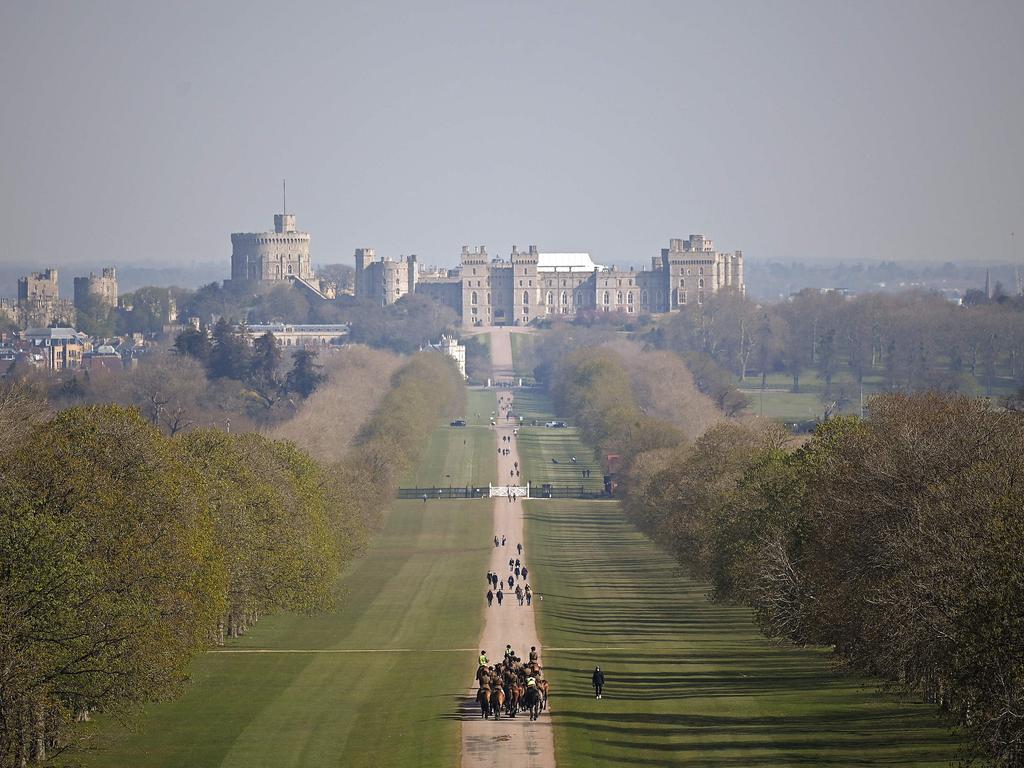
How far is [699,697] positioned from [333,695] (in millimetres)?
7615

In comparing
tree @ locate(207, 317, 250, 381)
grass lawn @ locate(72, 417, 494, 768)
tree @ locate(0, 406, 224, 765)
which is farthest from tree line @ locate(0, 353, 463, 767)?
tree @ locate(207, 317, 250, 381)

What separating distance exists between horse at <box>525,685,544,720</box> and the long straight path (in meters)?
0.15

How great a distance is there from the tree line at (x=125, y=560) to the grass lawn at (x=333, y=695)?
79cm

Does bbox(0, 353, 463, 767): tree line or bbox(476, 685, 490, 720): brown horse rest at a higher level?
bbox(0, 353, 463, 767): tree line

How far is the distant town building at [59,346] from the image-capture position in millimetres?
176625

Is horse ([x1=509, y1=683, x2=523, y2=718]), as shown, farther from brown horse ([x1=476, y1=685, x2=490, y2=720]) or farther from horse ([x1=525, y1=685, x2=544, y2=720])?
brown horse ([x1=476, y1=685, x2=490, y2=720])

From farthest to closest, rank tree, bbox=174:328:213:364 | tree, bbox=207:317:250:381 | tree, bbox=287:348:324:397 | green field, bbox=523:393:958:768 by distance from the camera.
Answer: tree, bbox=174:328:213:364 → tree, bbox=287:348:324:397 → tree, bbox=207:317:250:381 → green field, bbox=523:393:958:768

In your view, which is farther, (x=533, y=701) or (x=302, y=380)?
(x=302, y=380)

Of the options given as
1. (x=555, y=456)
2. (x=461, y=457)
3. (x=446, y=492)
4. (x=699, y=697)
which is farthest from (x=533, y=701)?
(x=555, y=456)

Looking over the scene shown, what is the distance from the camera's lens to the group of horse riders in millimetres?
35812

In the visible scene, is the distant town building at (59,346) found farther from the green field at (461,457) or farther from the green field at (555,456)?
the green field at (555,456)

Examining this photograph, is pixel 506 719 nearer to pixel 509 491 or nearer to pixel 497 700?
pixel 497 700

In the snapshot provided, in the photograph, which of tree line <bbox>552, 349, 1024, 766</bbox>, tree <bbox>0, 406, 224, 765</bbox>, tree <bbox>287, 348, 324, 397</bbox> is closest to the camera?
tree line <bbox>552, 349, 1024, 766</bbox>

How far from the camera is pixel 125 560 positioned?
36.8 m
